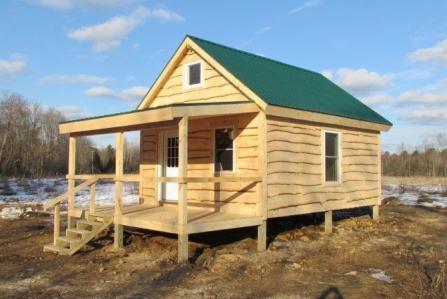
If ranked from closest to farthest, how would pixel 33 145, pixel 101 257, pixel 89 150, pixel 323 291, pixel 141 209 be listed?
pixel 323 291, pixel 101 257, pixel 141 209, pixel 33 145, pixel 89 150

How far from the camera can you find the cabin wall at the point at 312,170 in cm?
1056

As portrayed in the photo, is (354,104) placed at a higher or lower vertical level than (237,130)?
higher

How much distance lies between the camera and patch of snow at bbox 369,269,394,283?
781 centimetres

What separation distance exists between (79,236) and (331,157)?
23.0ft

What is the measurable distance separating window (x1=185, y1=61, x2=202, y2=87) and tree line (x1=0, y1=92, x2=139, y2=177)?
35.8 metres

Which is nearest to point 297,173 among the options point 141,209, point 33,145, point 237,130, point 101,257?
point 237,130

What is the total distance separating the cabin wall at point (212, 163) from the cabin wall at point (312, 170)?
0.45 meters

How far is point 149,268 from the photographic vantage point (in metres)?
8.46

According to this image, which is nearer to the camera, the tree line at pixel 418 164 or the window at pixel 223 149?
the window at pixel 223 149

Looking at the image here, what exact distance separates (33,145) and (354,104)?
150 feet

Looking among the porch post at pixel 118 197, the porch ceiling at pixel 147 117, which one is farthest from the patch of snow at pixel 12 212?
the porch post at pixel 118 197

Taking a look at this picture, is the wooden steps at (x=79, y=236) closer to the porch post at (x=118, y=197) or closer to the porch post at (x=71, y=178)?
the porch post at (x=118, y=197)

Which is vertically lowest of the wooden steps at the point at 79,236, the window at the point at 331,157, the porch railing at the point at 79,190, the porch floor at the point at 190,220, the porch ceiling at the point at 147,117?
the wooden steps at the point at 79,236

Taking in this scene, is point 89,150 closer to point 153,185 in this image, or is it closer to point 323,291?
point 153,185
